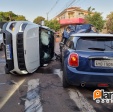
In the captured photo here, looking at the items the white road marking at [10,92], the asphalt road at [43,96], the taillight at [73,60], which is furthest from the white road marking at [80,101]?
the white road marking at [10,92]

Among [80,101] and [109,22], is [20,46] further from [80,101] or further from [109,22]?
[109,22]

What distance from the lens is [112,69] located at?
18.3 feet

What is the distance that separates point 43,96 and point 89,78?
1220 mm

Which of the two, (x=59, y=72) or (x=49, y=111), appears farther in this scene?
(x=59, y=72)

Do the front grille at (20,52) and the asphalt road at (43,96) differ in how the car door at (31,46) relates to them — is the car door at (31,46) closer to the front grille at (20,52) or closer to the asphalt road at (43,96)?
the front grille at (20,52)

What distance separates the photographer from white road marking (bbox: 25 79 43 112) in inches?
196

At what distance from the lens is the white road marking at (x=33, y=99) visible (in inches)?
196

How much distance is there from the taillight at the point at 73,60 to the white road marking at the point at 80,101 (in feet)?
2.63

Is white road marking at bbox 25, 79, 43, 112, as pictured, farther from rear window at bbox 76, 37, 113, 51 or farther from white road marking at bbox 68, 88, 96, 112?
rear window at bbox 76, 37, 113, 51

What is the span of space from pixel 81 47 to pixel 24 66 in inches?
96.7

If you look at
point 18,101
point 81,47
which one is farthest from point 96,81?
point 18,101

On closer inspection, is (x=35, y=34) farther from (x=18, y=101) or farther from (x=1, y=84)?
(x=18, y=101)

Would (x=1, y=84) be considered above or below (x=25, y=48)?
below

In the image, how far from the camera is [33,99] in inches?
220
